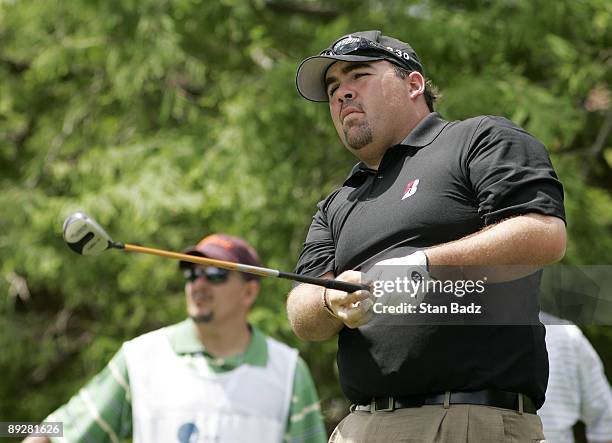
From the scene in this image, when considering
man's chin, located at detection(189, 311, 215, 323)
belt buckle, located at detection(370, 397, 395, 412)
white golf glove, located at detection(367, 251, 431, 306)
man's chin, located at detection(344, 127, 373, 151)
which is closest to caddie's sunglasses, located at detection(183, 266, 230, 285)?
man's chin, located at detection(189, 311, 215, 323)

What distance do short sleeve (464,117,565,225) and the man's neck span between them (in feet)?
7.88

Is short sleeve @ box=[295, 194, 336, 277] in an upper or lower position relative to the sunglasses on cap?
lower

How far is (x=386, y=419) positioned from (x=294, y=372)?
2.04 metres

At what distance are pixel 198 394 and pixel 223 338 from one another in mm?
355

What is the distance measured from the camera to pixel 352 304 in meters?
2.81

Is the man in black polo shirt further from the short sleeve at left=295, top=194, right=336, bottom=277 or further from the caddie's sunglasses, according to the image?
the caddie's sunglasses

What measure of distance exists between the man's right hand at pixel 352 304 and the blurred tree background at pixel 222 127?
439 centimetres

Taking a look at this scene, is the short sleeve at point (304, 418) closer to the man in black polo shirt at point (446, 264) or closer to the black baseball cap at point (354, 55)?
the man in black polo shirt at point (446, 264)

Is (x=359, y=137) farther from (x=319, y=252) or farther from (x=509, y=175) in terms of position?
(x=509, y=175)

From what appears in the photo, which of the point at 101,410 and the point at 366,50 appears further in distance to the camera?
the point at 101,410

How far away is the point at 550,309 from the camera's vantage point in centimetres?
366

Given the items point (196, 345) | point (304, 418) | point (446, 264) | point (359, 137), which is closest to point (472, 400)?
point (446, 264)

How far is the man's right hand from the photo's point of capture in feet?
9.17

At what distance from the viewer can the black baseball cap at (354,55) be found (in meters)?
3.22
